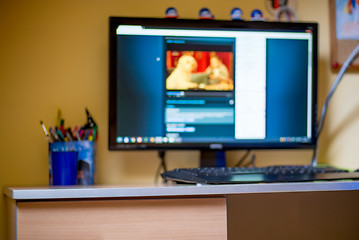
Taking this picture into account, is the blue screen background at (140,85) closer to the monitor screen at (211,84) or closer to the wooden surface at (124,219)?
the monitor screen at (211,84)

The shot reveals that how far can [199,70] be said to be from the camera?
4.35 ft

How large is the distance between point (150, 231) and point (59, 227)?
0.69 feet

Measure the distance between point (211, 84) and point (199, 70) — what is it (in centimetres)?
6

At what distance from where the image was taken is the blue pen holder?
1225 millimetres

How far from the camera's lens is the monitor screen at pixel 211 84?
1297 mm

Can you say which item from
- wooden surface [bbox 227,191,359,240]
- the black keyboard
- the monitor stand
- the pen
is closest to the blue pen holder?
the pen

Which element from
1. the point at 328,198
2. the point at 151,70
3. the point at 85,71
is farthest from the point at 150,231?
the point at 328,198

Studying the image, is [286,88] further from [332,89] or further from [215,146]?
[215,146]

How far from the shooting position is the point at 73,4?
4.67 ft

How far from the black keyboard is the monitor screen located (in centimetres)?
16

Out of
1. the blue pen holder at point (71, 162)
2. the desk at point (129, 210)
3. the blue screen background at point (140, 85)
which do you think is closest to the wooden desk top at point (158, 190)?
the desk at point (129, 210)

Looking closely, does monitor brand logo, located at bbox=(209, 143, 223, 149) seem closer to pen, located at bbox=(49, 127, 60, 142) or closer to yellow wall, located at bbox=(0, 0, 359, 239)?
yellow wall, located at bbox=(0, 0, 359, 239)

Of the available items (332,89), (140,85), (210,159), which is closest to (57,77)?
(140,85)

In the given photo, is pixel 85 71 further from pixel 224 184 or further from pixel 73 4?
pixel 224 184
